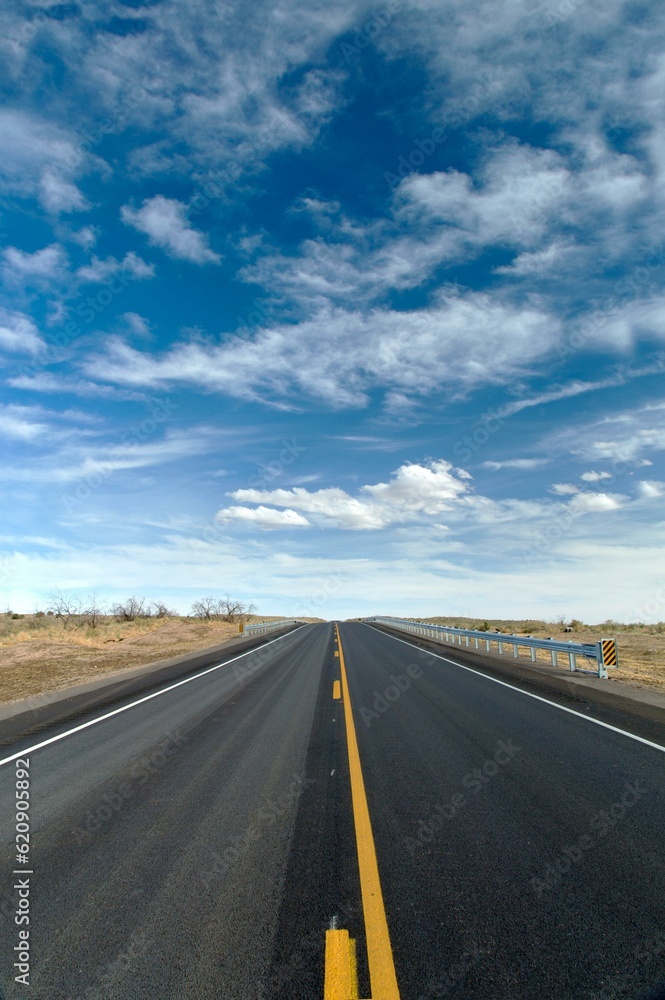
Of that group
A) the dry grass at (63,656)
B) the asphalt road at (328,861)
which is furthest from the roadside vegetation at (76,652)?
the asphalt road at (328,861)

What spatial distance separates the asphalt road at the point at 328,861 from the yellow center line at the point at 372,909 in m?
0.06

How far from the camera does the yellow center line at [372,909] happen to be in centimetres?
287

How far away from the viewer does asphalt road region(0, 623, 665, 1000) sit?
3.01 m

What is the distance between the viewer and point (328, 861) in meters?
4.27

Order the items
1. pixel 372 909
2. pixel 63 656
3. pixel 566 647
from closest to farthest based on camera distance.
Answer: pixel 372 909 → pixel 566 647 → pixel 63 656

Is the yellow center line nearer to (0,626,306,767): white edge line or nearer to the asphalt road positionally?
the asphalt road

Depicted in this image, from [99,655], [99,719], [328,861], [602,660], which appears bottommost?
[99,655]

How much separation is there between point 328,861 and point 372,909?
2.57 ft

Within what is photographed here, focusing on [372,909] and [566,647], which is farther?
[566,647]

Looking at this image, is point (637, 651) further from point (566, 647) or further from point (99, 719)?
point (99, 719)

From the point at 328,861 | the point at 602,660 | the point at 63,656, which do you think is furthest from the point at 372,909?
the point at 63,656

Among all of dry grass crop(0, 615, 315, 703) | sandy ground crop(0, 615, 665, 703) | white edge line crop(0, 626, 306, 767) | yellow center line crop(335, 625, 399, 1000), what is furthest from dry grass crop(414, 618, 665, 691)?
dry grass crop(0, 615, 315, 703)

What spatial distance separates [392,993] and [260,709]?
8220mm

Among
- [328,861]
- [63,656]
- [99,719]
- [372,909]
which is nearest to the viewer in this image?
[372,909]
